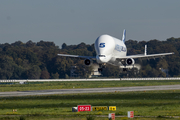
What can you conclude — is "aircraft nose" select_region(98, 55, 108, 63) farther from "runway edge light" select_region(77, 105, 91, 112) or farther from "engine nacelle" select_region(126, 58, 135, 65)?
"runway edge light" select_region(77, 105, 91, 112)

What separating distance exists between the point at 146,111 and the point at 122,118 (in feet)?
17.9

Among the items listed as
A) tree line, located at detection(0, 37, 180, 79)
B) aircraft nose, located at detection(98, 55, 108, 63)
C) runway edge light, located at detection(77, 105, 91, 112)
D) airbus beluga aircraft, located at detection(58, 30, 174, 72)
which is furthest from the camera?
tree line, located at detection(0, 37, 180, 79)

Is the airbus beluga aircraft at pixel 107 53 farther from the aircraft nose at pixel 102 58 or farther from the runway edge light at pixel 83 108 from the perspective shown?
the runway edge light at pixel 83 108

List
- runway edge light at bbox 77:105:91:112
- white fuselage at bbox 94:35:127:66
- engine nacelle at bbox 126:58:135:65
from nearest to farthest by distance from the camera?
runway edge light at bbox 77:105:91:112, white fuselage at bbox 94:35:127:66, engine nacelle at bbox 126:58:135:65

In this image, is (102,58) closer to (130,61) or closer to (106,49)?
(106,49)

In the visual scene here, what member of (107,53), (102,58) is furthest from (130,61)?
(102,58)

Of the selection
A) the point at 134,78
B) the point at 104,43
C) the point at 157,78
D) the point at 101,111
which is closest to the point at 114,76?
the point at 134,78

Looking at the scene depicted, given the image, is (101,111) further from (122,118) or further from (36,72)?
→ (36,72)

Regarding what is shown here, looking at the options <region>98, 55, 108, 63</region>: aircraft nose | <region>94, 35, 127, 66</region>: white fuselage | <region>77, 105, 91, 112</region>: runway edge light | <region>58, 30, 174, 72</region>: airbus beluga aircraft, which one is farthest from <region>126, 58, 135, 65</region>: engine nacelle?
<region>77, 105, 91, 112</region>: runway edge light

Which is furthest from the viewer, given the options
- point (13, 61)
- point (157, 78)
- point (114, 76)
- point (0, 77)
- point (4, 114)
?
point (13, 61)

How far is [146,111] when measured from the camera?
3312 centimetres

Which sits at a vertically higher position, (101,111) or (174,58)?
(174,58)

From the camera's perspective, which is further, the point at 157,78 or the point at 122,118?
the point at 157,78

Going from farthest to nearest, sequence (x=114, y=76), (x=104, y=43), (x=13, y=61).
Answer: (x=13, y=61) → (x=114, y=76) → (x=104, y=43)
